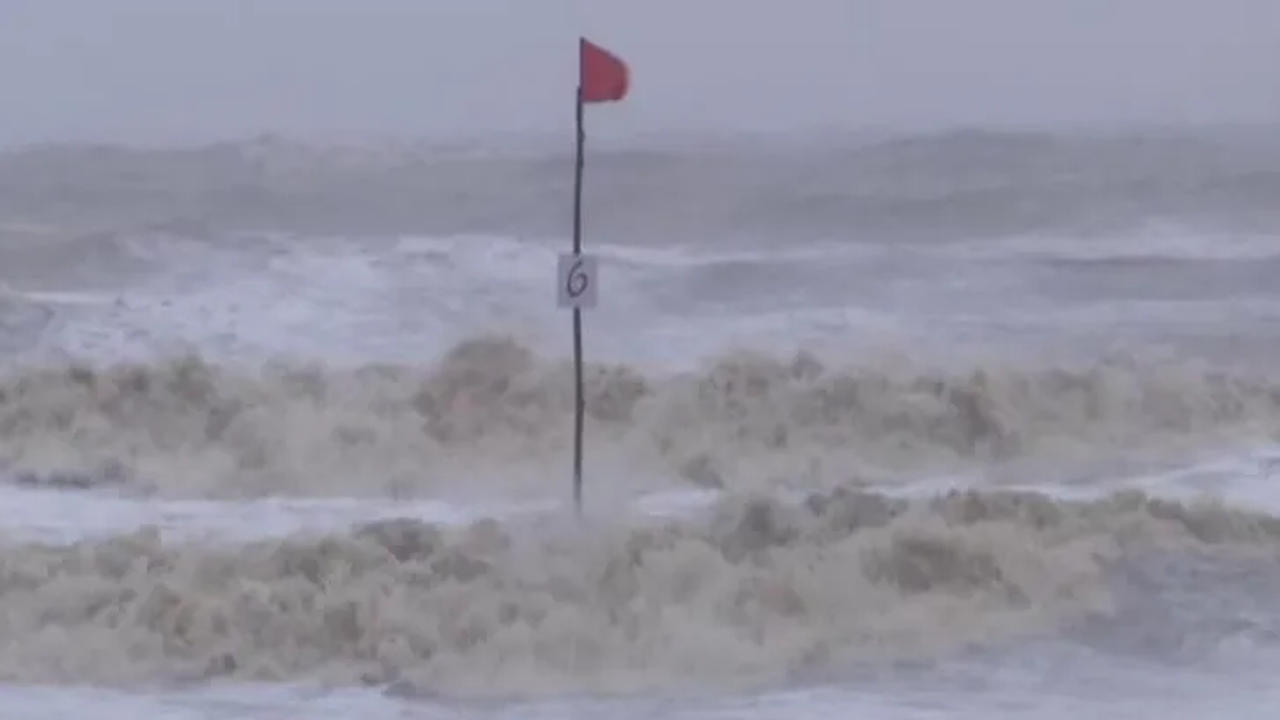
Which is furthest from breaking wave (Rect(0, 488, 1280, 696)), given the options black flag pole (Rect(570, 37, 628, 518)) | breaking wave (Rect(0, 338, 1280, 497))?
breaking wave (Rect(0, 338, 1280, 497))

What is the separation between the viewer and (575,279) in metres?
8.02

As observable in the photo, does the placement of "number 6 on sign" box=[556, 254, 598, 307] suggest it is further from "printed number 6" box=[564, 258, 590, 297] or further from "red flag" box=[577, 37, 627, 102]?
→ "red flag" box=[577, 37, 627, 102]

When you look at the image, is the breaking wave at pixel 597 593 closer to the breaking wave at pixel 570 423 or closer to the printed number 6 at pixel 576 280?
the printed number 6 at pixel 576 280

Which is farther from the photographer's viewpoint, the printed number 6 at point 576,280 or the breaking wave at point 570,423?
the breaking wave at point 570,423

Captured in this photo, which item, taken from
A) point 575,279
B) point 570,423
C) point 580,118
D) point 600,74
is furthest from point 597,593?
point 570,423

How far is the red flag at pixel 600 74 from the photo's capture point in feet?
26.6

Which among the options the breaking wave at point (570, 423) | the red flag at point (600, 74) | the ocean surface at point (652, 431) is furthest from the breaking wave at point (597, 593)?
the breaking wave at point (570, 423)

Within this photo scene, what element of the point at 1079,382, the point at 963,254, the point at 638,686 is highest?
the point at 963,254

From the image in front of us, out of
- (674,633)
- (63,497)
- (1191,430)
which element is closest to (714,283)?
(1191,430)

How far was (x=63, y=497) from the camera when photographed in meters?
10.4

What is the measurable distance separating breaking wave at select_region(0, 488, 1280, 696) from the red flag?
1.63 metres

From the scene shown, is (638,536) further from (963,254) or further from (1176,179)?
(1176,179)

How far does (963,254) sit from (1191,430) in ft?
32.8

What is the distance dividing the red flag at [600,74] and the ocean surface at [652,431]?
5.36 ft
